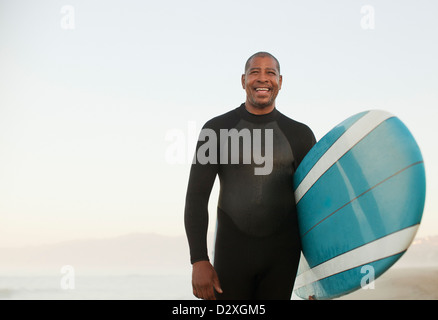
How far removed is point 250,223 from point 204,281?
419 mm

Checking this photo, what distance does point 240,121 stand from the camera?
2873mm

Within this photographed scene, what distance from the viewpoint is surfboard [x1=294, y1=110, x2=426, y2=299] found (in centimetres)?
243


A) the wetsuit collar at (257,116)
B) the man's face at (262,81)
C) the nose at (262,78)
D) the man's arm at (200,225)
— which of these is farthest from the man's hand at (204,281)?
the nose at (262,78)

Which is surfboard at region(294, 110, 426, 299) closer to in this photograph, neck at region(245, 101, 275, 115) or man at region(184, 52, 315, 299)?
man at region(184, 52, 315, 299)

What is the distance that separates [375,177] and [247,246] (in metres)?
0.80

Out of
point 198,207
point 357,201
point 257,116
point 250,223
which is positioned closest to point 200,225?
point 198,207

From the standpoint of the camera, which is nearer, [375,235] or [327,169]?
[375,235]

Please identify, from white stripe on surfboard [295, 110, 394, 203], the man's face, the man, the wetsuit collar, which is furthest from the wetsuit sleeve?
white stripe on surfboard [295, 110, 394, 203]

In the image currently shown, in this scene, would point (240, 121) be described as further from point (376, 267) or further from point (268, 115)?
point (376, 267)

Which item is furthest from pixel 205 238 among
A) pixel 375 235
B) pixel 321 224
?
pixel 375 235

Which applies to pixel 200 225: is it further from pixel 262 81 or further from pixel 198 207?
pixel 262 81

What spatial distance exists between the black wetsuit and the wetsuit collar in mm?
56

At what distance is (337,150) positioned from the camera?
2795mm
